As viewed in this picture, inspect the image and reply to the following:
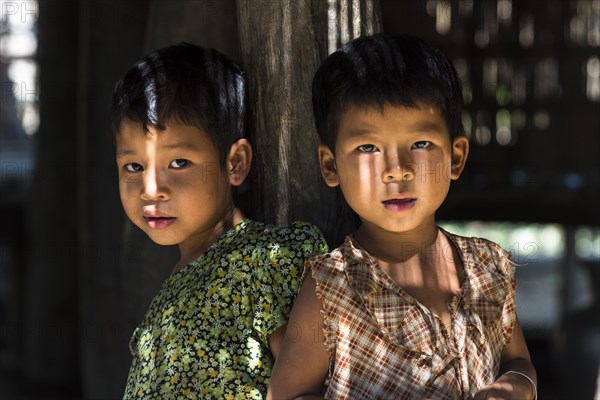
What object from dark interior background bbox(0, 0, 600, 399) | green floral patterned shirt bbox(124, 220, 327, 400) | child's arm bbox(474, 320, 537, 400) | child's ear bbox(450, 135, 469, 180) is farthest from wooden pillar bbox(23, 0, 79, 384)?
child's arm bbox(474, 320, 537, 400)

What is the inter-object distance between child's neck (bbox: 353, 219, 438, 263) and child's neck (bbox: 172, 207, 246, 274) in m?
0.42

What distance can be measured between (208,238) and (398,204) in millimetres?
589

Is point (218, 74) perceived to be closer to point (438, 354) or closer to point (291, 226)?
point (291, 226)

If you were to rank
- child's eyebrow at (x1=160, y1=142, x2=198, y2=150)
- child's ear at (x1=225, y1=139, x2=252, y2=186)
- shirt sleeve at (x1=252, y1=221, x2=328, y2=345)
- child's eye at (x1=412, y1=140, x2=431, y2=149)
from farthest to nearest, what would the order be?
child's ear at (x1=225, y1=139, x2=252, y2=186)
child's eyebrow at (x1=160, y1=142, x2=198, y2=150)
shirt sleeve at (x1=252, y1=221, x2=328, y2=345)
child's eye at (x1=412, y1=140, x2=431, y2=149)

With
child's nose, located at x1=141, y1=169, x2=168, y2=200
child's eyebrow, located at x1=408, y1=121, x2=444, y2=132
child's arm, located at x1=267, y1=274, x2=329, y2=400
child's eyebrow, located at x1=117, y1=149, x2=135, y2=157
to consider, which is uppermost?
child's eyebrow, located at x1=408, y1=121, x2=444, y2=132

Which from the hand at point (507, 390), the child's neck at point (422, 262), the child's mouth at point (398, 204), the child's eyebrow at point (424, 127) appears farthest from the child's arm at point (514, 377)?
the child's eyebrow at point (424, 127)

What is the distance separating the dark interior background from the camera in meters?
4.34

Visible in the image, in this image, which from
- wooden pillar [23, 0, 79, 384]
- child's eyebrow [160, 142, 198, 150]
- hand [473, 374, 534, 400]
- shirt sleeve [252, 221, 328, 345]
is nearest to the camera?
hand [473, 374, 534, 400]

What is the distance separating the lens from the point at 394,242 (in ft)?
7.11

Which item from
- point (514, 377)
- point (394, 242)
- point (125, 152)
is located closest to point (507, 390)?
point (514, 377)

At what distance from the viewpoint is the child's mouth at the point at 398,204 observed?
2084mm

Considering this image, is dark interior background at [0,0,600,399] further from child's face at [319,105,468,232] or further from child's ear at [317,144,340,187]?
child's face at [319,105,468,232]

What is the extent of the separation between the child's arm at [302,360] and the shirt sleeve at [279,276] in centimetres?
13

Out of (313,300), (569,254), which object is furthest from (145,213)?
(569,254)
